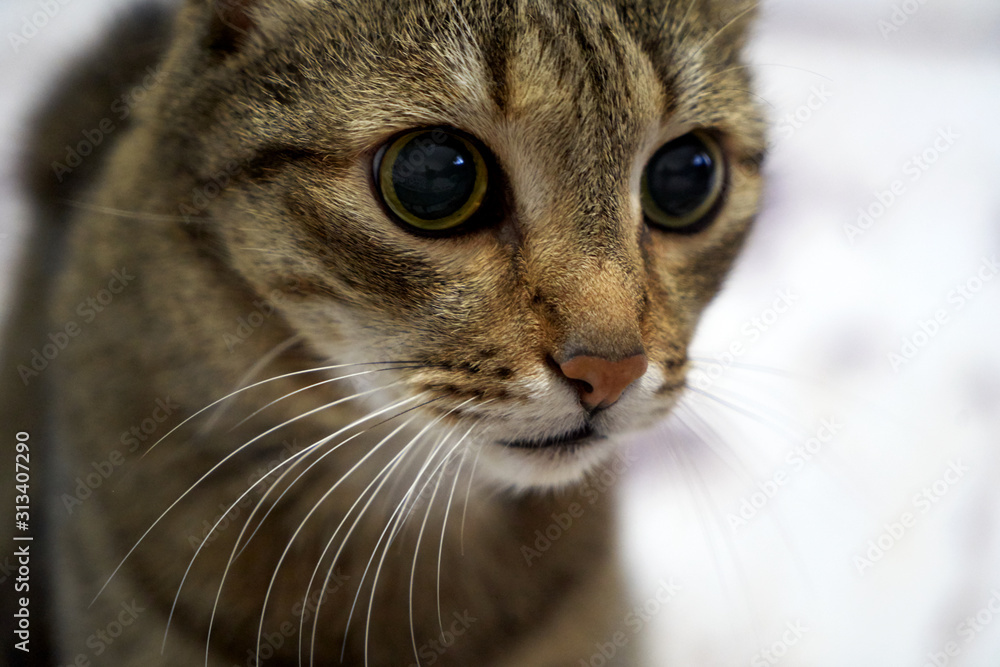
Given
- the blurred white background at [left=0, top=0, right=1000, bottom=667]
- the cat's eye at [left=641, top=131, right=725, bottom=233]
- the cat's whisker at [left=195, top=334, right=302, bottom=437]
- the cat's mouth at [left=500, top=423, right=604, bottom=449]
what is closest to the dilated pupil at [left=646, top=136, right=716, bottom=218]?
the cat's eye at [left=641, top=131, right=725, bottom=233]

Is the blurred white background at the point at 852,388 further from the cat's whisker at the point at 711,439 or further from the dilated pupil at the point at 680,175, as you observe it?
the dilated pupil at the point at 680,175

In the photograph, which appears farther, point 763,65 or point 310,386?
point 763,65

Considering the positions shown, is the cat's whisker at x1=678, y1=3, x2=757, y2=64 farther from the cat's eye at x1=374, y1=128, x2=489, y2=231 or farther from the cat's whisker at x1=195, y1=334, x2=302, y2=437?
the cat's whisker at x1=195, y1=334, x2=302, y2=437

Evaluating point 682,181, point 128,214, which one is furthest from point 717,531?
point 128,214

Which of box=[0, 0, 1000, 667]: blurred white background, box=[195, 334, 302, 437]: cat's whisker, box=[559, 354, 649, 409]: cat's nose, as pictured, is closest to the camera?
box=[559, 354, 649, 409]: cat's nose

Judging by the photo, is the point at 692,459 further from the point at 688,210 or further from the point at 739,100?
the point at 739,100

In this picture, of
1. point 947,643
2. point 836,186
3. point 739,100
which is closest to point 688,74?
point 739,100

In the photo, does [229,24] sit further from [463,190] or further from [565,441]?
[565,441]
